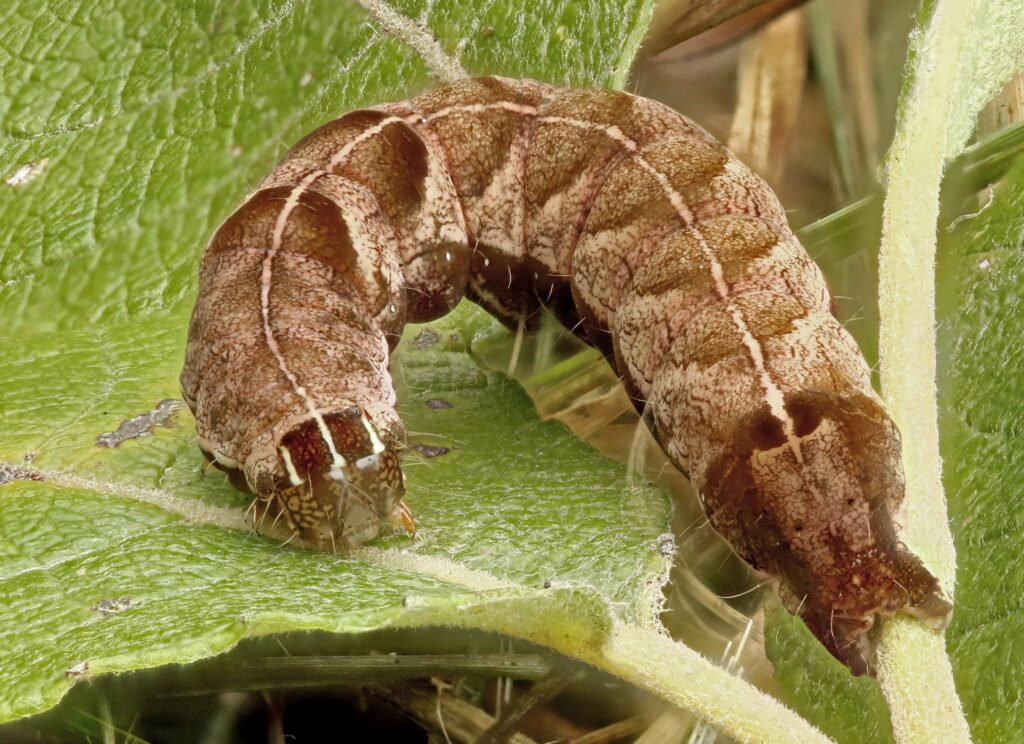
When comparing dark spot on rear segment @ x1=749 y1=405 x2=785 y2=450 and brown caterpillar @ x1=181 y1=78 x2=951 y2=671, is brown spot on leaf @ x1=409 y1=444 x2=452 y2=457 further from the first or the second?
dark spot on rear segment @ x1=749 y1=405 x2=785 y2=450

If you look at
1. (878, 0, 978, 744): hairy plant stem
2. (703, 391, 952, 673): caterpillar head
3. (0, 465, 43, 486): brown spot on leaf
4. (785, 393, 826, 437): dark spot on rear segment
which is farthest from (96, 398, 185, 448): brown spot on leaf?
(878, 0, 978, 744): hairy plant stem

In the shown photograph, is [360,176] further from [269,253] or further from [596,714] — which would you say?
[596,714]

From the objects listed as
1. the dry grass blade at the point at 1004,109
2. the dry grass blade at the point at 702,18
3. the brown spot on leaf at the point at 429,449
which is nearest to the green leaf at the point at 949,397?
the dry grass blade at the point at 1004,109

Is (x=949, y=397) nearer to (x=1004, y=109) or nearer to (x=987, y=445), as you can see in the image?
(x=987, y=445)

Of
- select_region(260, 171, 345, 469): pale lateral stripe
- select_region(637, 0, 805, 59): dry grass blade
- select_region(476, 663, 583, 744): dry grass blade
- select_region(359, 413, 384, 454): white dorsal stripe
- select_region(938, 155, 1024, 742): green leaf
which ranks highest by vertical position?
select_region(637, 0, 805, 59): dry grass blade

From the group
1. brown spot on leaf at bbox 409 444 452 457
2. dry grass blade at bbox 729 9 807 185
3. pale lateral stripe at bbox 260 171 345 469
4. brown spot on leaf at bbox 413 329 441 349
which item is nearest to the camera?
pale lateral stripe at bbox 260 171 345 469

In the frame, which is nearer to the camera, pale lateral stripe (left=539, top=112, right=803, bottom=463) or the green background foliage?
the green background foliage

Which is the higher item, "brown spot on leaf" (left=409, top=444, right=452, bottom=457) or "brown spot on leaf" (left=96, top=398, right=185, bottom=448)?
"brown spot on leaf" (left=96, top=398, right=185, bottom=448)
